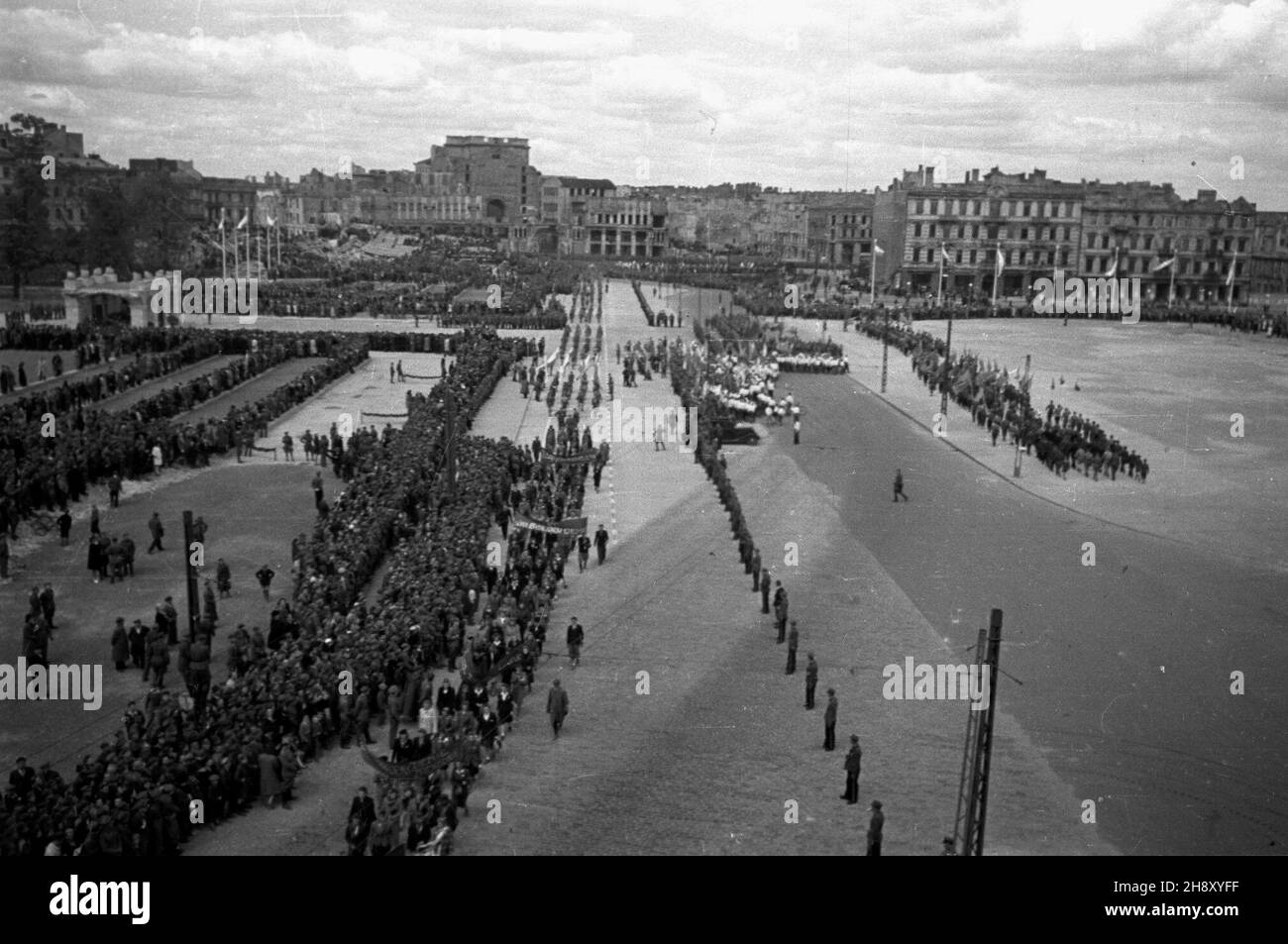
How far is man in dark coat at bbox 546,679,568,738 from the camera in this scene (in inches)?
597

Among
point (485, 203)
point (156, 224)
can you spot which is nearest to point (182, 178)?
point (156, 224)

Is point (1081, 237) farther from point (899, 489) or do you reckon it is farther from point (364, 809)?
point (364, 809)

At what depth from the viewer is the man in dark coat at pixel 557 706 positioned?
A: 15172mm

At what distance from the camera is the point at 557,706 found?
1515 cm

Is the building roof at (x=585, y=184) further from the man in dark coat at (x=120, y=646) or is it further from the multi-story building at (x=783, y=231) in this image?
the man in dark coat at (x=120, y=646)

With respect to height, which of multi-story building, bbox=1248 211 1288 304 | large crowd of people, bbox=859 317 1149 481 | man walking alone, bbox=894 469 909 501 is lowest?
man walking alone, bbox=894 469 909 501

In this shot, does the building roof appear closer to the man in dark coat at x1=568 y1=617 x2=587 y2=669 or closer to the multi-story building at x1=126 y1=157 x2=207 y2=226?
the multi-story building at x1=126 y1=157 x2=207 y2=226

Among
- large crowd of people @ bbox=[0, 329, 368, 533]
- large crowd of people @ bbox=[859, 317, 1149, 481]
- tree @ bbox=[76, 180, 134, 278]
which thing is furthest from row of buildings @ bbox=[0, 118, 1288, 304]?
large crowd of people @ bbox=[0, 329, 368, 533]

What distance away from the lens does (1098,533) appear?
86.2 feet

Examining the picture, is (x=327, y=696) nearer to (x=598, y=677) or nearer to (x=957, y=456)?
(x=598, y=677)

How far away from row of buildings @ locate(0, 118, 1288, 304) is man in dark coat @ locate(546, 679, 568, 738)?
6078 cm
